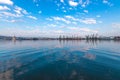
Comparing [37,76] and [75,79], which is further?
[37,76]

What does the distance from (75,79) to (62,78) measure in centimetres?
111

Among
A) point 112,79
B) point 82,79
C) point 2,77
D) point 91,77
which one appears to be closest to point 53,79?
point 82,79

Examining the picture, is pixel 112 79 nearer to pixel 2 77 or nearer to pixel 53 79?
pixel 53 79

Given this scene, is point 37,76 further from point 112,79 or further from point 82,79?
point 112,79

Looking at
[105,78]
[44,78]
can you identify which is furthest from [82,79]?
[44,78]

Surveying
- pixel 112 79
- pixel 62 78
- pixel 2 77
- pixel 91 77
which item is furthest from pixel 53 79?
pixel 112 79

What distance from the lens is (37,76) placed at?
11.2 metres

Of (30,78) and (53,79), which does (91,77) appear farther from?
(30,78)

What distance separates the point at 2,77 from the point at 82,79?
669 centimetres

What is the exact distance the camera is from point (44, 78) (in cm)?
1066

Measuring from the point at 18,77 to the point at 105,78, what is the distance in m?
7.50

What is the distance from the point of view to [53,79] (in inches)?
408

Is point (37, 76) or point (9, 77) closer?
point (9, 77)

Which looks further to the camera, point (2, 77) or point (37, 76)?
point (37, 76)
